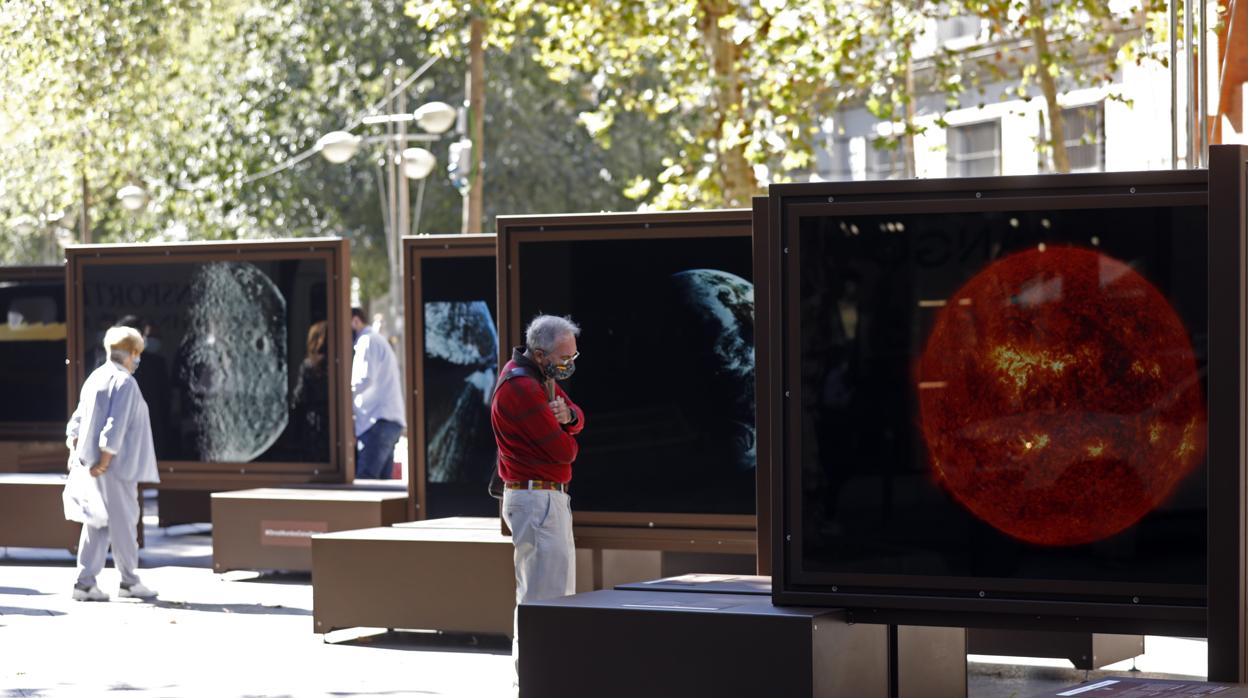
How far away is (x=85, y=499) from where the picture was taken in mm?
13484

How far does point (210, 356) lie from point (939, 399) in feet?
30.1

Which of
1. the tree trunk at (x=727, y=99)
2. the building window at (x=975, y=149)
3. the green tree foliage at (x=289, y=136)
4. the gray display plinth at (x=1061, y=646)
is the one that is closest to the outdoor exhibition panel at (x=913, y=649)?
the gray display plinth at (x=1061, y=646)

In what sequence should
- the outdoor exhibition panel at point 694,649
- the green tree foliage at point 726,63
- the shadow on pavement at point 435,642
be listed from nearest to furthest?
1. the outdoor exhibition panel at point 694,649
2. the shadow on pavement at point 435,642
3. the green tree foliage at point 726,63

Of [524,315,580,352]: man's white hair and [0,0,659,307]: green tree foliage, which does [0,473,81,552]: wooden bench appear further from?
[0,0,659,307]: green tree foliage

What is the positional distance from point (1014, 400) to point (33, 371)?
13.0 m

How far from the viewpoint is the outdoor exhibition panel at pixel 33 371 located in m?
18.6

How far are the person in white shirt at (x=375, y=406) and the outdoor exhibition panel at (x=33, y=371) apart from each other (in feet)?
9.36

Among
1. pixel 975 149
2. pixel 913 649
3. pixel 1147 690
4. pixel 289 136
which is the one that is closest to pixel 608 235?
pixel 913 649

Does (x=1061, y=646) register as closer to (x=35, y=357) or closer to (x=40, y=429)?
(x=40, y=429)

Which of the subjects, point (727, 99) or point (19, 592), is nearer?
point (19, 592)

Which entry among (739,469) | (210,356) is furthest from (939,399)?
(210,356)

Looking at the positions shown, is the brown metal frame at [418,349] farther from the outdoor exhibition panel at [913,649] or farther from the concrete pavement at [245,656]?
the outdoor exhibition panel at [913,649]

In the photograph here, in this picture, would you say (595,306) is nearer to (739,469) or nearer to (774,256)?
(739,469)

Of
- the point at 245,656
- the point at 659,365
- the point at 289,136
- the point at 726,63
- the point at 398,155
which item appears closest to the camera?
the point at 245,656
